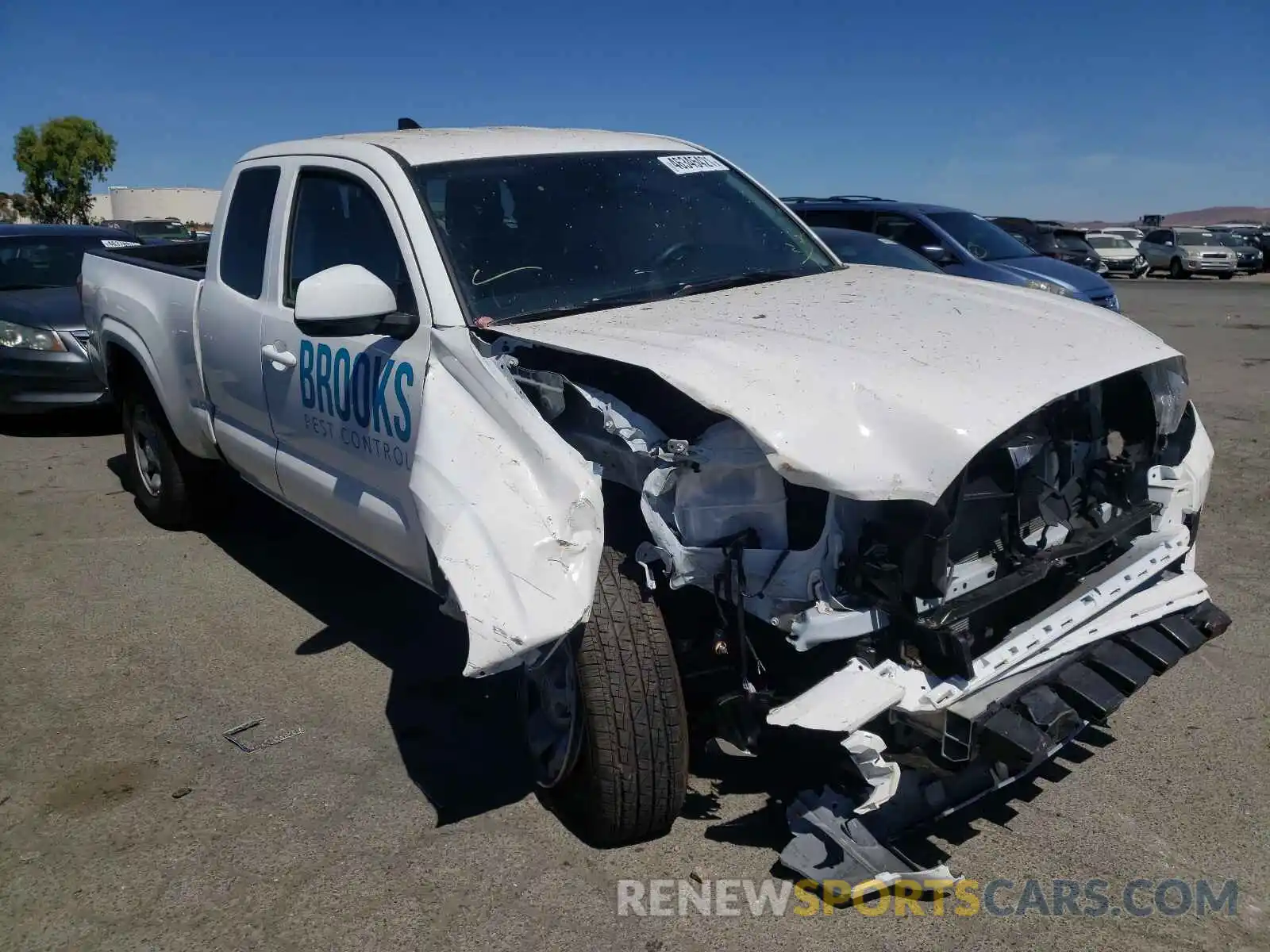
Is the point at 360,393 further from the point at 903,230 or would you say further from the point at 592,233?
the point at 903,230

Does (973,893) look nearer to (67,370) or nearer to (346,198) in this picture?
(346,198)

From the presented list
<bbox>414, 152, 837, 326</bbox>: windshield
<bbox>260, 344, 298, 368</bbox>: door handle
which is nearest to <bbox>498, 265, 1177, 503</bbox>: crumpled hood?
<bbox>414, 152, 837, 326</bbox>: windshield

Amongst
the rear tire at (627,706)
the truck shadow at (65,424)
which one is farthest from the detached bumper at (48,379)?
the rear tire at (627,706)

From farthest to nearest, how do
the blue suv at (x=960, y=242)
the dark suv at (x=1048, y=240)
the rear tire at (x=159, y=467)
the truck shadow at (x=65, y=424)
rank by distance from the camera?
the dark suv at (x=1048, y=240)
the blue suv at (x=960, y=242)
the truck shadow at (x=65, y=424)
the rear tire at (x=159, y=467)

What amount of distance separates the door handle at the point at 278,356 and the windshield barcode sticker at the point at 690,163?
5.43 ft

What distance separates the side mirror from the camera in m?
3.36

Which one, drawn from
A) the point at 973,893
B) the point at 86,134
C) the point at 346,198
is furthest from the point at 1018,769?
the point at 86,134

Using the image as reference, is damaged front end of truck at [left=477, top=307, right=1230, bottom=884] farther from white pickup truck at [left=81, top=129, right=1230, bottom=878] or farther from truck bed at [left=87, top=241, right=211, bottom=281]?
truck bed at [left=87, top=241, right=211, bottom=281]

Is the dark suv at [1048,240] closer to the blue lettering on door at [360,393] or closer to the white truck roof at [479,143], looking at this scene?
the white truck roof at [479,143]

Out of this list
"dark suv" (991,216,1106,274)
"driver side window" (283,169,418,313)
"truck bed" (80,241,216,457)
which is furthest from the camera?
"dark suv" (991,216,1106,274)

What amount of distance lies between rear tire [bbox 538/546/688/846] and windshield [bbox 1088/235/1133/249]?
31960 millimetres

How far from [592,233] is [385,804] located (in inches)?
81.0

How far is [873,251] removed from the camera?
9391 millimetres

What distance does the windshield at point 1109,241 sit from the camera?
3144 centimetres
